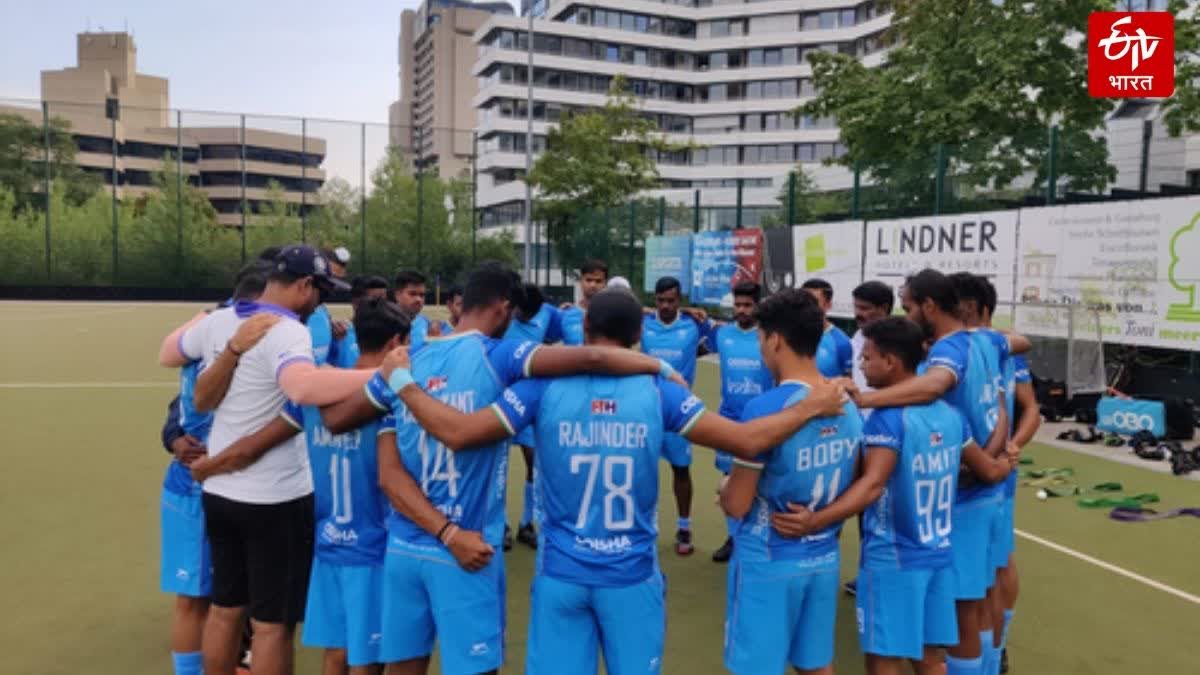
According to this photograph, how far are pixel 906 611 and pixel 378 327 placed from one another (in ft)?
7.86

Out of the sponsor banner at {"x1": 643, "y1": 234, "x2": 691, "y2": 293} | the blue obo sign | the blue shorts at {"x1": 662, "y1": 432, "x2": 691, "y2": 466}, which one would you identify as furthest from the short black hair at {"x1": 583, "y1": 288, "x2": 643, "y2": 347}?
the sponsor banner at {"x1": 643, "y1": 234, "x2": 691, "y2": 293}

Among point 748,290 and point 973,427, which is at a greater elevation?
point 748,290

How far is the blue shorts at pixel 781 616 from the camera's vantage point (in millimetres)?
3104

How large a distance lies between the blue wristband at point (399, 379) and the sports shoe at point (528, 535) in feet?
12.7

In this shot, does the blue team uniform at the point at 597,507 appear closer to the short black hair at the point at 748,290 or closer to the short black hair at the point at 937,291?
the short black hair at the point at 937,291

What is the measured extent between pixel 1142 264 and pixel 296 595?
11.3m

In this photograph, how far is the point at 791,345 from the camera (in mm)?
3189

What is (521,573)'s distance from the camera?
5.98 meters

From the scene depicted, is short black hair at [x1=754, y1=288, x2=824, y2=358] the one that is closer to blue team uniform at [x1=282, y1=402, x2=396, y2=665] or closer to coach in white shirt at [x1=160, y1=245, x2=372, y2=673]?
blue team uniform at [x1=282, y1=402, x2=396, y2=665]

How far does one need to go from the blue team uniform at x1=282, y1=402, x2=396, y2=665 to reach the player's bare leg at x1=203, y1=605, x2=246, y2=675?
16.2 inches

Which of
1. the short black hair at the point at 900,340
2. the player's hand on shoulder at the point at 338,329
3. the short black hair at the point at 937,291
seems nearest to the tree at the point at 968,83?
the player's hand on shoulder at the point at 338,329

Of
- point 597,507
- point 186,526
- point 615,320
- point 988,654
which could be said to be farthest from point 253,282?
point 988,654

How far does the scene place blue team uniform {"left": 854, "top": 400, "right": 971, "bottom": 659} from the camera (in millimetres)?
3352
